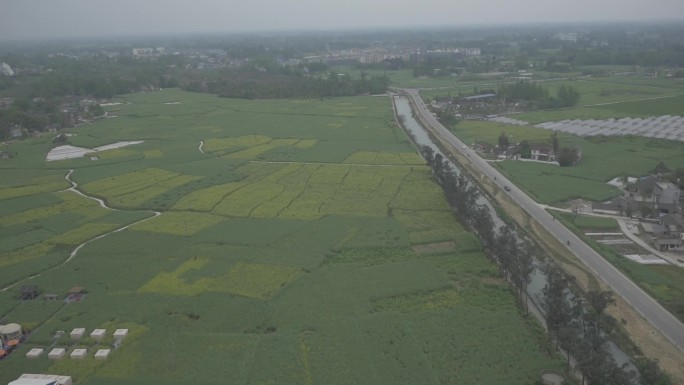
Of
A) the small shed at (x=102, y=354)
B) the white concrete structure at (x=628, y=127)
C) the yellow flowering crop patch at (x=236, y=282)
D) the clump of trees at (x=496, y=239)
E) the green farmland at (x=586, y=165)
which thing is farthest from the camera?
the white concrete structure at (x=628, y=127)

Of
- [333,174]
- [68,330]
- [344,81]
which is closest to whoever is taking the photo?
[68,330]

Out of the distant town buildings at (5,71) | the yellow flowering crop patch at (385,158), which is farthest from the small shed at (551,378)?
the distant town buildings at (5,71)

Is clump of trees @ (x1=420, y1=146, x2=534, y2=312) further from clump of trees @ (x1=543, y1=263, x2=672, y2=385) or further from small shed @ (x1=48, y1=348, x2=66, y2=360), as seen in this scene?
small shed @ (x1=48, y1=348, x2=66, y2=360)

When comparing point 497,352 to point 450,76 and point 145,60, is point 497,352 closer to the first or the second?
point 450,76

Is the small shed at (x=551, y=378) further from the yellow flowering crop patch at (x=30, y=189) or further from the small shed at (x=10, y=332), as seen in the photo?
the yellow flowering crop patch at (x=30, y=189)

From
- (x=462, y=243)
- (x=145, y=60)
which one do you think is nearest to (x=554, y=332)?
(x=462, y=243)

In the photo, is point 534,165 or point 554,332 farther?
point 534,165

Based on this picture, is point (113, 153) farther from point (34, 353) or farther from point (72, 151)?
point (34, 353)
